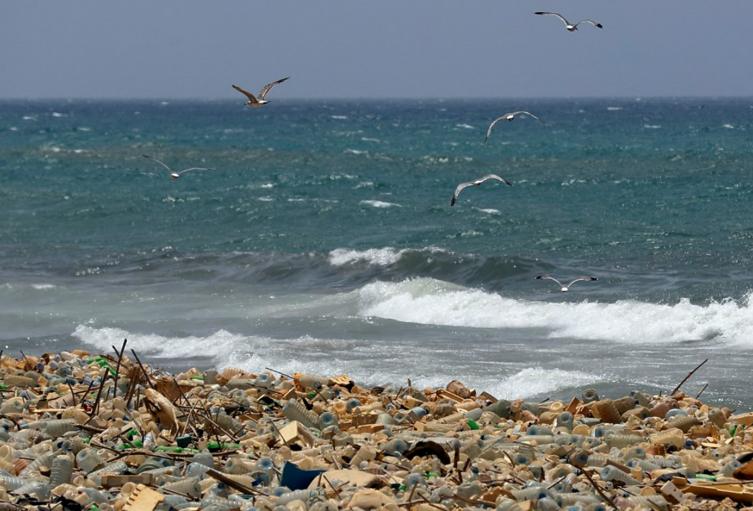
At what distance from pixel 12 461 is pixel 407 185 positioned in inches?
1402

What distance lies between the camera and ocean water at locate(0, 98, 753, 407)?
54.2 feet

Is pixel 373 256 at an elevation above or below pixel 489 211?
below

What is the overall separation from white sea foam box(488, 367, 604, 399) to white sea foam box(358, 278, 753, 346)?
346 centimetres

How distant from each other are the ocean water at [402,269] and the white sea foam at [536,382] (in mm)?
35

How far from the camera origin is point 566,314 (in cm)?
1947

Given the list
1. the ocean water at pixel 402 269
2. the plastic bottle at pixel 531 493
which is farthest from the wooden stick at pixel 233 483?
the ocean water at pixel 402 269

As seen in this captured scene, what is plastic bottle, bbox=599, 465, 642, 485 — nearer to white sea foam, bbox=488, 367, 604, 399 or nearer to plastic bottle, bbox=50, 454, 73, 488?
plastic bottle, bbox=50, 454, 73, 488

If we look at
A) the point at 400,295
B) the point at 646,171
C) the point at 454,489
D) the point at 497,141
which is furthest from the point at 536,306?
the point at 497,141

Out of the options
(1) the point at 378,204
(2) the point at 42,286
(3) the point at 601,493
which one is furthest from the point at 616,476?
(1) the point at 378,204

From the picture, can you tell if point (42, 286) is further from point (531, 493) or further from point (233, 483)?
point (531, 493)

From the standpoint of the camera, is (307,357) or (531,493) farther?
(307,357)

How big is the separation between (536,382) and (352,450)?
6327 millimetres

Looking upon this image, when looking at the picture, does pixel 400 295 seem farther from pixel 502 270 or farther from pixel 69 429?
pixel 69 429

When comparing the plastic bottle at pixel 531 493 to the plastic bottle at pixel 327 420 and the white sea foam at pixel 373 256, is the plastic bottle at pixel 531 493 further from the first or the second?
the white sea foam at pixel 373 256
